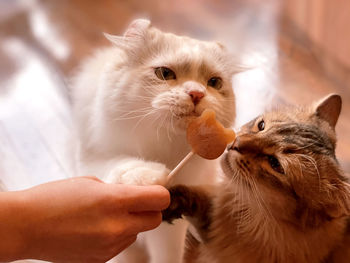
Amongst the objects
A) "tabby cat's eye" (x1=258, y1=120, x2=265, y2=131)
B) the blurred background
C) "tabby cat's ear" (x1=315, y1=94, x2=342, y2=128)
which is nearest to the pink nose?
"tabby cat's eye" (x1=258, y1=120, x2=265, y2=131)

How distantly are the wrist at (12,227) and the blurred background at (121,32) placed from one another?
984 millimetres

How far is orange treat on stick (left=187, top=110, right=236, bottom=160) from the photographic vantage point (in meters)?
1.05

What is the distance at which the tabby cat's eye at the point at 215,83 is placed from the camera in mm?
1301

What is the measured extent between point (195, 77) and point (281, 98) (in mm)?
1277

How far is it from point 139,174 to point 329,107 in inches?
29.1

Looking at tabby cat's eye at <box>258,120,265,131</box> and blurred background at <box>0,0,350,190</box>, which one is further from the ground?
blurred background at <box>0,0,350,190</box>

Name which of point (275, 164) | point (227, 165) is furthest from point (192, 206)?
point (275, 164)

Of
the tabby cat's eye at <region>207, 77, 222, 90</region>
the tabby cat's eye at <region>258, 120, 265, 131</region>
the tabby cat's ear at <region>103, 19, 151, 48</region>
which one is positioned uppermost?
the tabby cat's ear at <region>103, 19, 151, 48</region>

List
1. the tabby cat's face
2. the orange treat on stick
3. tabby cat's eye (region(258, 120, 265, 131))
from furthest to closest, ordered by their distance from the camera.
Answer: tabby cat's eye (region(258, 120, 265, 131)), the tabby cat's face, the orange treat on stick

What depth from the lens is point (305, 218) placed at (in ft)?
3.91

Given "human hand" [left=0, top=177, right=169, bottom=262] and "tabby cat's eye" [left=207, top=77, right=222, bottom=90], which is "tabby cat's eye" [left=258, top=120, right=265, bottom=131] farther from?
"human hand" [left=0, top=177, right=169, bottom=262]

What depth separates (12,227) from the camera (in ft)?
2.99

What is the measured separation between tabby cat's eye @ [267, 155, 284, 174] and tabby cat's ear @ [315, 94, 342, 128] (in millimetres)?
308

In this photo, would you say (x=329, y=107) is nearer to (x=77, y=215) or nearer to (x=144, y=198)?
(x=144, y=198)
